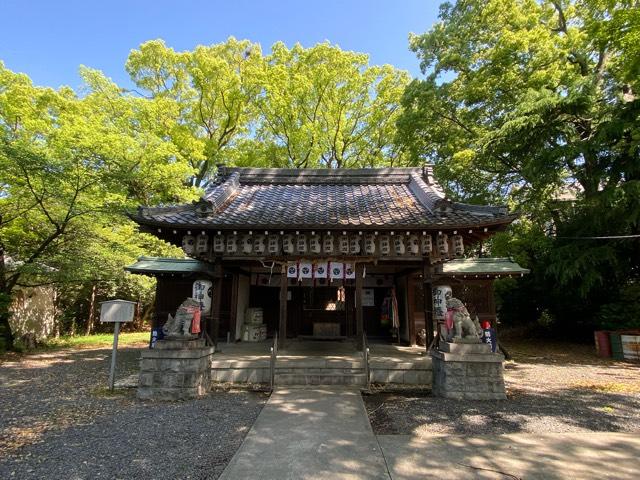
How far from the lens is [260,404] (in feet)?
22.3

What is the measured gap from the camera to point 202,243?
9.02m

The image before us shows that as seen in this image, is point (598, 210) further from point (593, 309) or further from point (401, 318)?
point (401, 318)

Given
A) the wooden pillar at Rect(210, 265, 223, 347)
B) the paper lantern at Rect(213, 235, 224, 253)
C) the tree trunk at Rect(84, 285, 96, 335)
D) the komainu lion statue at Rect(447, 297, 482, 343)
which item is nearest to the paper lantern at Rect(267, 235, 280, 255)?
the paper lantern at Rect(213, 235, 224, 253)

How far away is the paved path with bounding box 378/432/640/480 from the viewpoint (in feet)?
12.9

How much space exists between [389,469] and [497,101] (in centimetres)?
1890

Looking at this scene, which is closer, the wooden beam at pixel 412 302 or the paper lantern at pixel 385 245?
the paper lantern at pixel 385 245

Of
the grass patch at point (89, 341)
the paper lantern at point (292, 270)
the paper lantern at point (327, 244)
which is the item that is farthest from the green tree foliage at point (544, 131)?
the grass patch at point (89, 341)

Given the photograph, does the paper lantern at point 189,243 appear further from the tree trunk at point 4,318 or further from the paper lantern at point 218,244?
the tree trunk at point 4,318

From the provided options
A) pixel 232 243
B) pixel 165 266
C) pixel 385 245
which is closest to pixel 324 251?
pixel 385 245

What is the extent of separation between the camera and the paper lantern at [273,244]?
902 centimetres

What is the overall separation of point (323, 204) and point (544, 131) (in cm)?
1183

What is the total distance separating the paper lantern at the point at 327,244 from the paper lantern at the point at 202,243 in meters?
3.15

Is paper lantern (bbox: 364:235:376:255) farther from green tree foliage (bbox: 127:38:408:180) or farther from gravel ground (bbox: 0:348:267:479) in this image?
green tree foliage (bbox: 127:38:408:180)

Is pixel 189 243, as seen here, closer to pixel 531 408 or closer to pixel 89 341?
pixel 531 408
